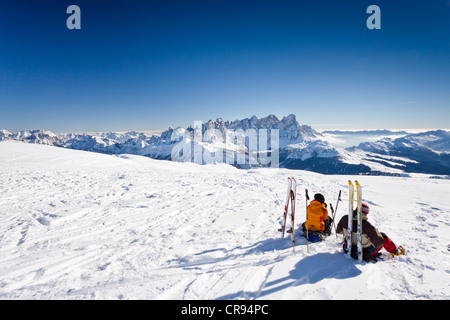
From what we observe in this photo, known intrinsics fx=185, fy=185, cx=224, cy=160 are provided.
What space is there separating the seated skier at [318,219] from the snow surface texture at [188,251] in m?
0.40

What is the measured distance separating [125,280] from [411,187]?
27207mm

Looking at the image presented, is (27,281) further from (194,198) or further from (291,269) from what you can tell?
(194,198)

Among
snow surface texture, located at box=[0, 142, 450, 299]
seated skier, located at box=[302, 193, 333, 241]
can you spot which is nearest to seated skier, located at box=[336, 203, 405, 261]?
snow surface texture, located at box=[0, 142, 450, 299]

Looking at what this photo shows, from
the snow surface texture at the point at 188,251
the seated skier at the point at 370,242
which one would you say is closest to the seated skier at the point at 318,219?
the snow surface texture at the point at 188,251

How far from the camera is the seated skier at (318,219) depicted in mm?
6852

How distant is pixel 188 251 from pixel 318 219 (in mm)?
4904

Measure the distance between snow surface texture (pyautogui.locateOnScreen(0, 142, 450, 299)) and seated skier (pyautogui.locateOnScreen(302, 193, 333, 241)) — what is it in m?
0.40

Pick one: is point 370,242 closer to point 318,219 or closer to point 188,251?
point 318,219

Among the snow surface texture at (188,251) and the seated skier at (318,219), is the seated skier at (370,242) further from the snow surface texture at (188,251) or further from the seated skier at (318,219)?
the seated skier at (318,219)

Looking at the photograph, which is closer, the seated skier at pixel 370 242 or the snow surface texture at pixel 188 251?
the snow surface texture at pixel 188 251

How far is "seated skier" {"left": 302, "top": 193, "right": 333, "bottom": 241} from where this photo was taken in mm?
6852

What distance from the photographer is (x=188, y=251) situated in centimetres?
661

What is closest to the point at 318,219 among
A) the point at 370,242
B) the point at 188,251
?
Answer: the point at 370,242
